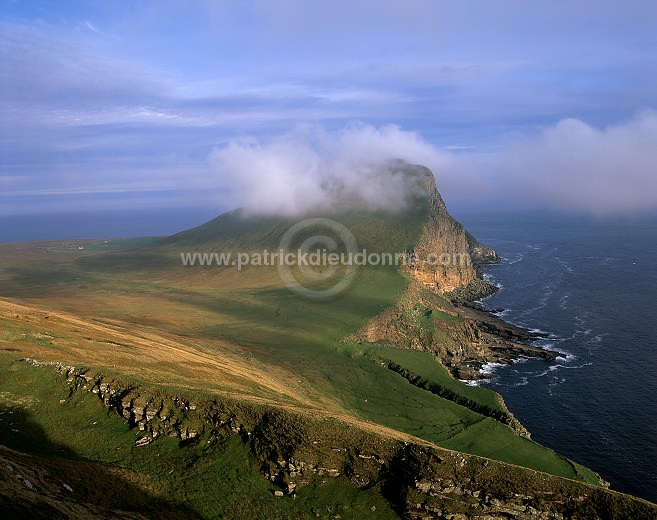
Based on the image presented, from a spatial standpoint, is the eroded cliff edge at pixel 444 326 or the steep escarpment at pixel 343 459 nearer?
the steep escarpment at pixel 343 459

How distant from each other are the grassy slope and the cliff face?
616 cm

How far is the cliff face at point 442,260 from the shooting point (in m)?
147

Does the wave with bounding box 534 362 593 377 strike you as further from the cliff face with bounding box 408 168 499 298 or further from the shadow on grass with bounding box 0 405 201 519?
the shadow on grass with bounding box 0 405 201 519

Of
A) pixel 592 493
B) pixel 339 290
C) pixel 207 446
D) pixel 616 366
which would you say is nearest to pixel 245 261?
pixel 339 290

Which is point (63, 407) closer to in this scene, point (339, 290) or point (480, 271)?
point (339, 290)

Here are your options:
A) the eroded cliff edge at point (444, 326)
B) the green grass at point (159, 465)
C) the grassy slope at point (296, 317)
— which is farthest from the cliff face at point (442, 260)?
the green grass at point (159, 465)


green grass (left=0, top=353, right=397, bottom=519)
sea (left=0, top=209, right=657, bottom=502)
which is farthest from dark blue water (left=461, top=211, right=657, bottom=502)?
green grass (left=0, top=353, right=397, bottom=519)

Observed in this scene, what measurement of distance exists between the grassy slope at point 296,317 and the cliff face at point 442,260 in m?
6.16

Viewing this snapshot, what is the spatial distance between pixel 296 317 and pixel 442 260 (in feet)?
236

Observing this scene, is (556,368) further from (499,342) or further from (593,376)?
(499,342)

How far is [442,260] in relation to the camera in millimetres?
159750

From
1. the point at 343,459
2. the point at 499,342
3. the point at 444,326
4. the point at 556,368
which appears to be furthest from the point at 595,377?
the point at 343,459

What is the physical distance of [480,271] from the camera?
197 meters

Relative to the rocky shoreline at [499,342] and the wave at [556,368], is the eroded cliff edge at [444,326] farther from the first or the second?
the wave at [556,368]
